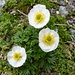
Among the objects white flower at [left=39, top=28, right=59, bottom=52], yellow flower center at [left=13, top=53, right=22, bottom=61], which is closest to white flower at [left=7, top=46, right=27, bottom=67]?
yellow flower center at [left=13, top=53, right=22, bottom=61]

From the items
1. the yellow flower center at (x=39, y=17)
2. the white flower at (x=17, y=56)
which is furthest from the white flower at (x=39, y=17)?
the white flower at (x=17, y=56)

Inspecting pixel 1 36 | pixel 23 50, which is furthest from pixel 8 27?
pixel 23 50

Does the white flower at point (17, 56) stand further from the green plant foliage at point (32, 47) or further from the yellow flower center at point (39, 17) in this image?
the yellow flower center at point (39, 17)

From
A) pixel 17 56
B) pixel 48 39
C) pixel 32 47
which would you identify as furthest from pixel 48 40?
pixel 17 56

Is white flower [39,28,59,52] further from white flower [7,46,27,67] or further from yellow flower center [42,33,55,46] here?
white flower [7,46,27,67]

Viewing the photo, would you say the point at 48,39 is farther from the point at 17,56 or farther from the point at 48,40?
the point at 17,56

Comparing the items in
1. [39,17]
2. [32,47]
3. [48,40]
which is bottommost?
[32,47]
